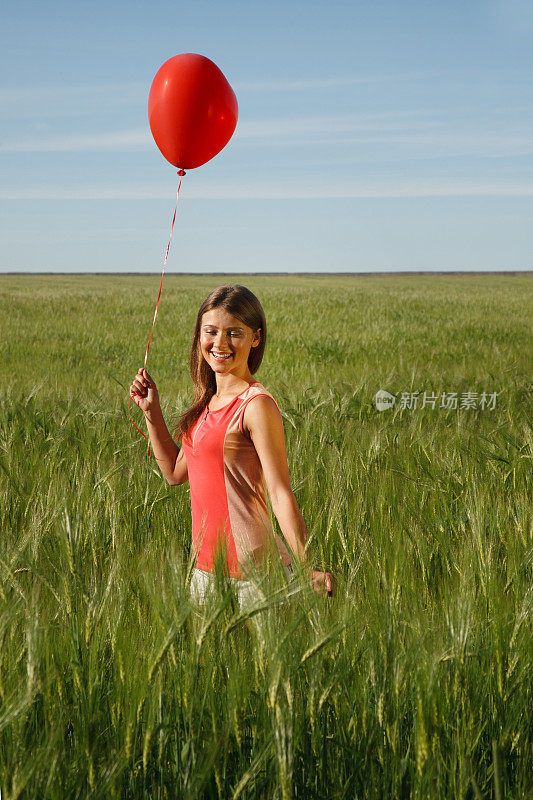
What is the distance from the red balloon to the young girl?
2.78 feet

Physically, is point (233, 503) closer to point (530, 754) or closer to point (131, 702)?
point (131, 702)

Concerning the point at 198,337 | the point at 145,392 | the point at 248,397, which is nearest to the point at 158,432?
the point at 145,392

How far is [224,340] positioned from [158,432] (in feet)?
1.37

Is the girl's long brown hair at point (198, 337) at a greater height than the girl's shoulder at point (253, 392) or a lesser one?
greater

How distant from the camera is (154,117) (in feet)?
7.93

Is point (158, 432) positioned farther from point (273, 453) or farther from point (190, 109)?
point (190, 109)

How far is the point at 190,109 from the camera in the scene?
2260 mm

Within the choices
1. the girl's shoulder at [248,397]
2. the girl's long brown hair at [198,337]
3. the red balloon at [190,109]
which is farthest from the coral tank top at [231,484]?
the red balloon at [190,109]

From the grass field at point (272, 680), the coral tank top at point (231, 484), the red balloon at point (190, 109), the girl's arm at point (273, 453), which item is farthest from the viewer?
the red balloon at point (190, 109)

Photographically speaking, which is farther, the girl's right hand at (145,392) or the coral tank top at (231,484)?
the girl's right hand at (145,392)

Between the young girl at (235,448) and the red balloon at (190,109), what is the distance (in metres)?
0.85

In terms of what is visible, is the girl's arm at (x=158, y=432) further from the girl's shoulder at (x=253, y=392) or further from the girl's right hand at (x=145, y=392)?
the girl's shoulder at (x=253, y=392)

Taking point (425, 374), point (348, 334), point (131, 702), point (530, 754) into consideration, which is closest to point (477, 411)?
point (425, 374)

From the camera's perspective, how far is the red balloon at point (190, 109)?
224 centimetres
